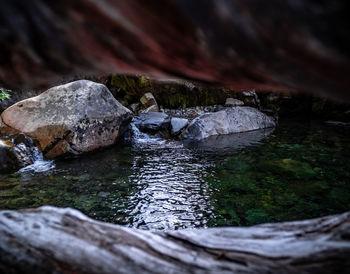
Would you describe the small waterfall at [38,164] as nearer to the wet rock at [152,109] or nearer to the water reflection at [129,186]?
the water reflection at [129,186]

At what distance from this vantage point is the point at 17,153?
6.15m

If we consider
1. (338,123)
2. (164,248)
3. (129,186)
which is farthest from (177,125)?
(338,123)

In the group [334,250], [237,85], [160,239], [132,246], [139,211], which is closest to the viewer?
[334,250]

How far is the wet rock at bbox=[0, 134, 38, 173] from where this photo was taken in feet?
19.1

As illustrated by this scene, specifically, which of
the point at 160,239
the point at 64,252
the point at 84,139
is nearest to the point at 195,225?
the point at 160,239

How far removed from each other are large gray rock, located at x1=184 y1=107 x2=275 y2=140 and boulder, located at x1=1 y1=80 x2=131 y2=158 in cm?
315

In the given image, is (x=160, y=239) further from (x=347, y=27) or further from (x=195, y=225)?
(x=195, y=225)

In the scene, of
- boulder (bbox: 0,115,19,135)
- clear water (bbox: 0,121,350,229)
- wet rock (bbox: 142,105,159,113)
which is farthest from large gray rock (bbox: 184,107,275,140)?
boulder (bbox: 0,115,19,135)

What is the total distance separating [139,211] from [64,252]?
271 cm

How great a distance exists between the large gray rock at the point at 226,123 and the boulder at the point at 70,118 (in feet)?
10.3

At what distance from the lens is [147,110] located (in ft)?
41.8

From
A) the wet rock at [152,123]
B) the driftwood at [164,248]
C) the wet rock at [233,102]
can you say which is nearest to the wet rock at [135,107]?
the wet rock at [152,123]

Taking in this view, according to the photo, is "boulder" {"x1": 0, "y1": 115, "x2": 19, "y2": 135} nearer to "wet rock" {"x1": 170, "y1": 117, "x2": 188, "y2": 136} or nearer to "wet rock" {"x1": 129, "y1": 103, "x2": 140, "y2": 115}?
"wet rock" {"x1": 170, "y1": 117, "x2": 188, "y2": 136}

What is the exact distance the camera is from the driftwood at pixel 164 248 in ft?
4.46
